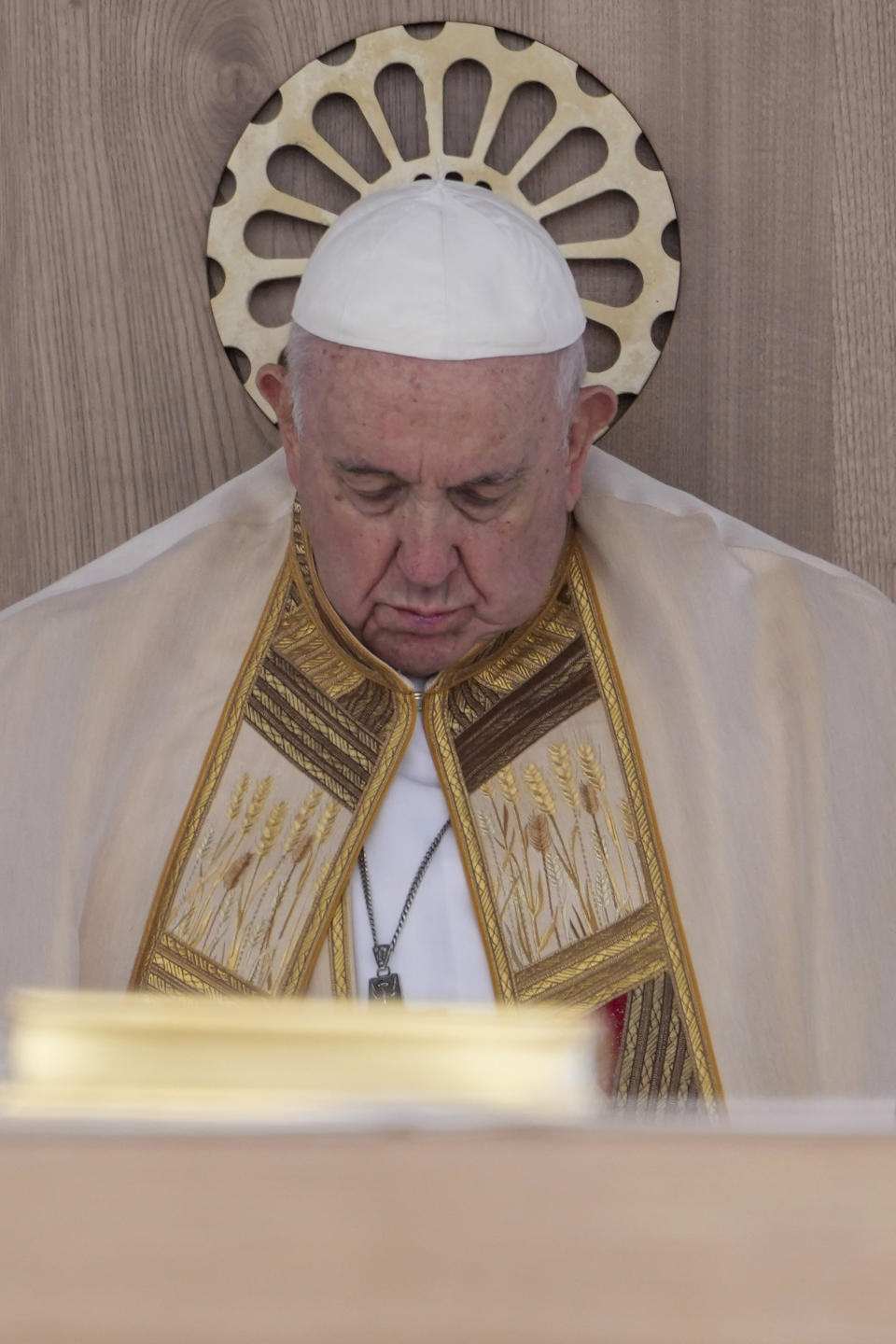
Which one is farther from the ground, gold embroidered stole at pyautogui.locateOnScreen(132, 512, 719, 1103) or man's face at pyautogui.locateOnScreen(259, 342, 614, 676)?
man's face at pyautogui.locateOnScreen(259, 342, 614, 676)

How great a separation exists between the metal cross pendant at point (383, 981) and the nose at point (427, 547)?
0.49 m

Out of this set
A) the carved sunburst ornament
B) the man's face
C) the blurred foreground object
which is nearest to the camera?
the blurred foreground object

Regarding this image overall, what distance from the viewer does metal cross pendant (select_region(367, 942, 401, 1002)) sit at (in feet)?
6.97

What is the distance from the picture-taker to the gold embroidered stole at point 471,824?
7.02ft

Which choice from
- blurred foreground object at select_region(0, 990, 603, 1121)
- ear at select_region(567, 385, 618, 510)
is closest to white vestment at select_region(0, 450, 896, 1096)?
ear at select_region(567, 385, 618, 510)

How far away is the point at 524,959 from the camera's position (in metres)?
2.15

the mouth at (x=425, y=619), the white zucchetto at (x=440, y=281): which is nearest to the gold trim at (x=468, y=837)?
the mouth at (x=425, y=619)

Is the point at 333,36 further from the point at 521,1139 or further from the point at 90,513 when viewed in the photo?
the point at 521,1139

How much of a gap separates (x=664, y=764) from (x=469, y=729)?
0.92 ft

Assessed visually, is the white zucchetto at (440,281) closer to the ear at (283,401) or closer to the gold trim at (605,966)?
the ear at (283,401)

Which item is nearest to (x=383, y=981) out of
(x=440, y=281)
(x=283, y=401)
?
(x=283, y=401)

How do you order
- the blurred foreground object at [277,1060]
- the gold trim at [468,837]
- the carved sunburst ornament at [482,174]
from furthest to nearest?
the carved sunburst ornament at [482,174], the gold trim at [468,837], the blurred foreground object at [277,1060]

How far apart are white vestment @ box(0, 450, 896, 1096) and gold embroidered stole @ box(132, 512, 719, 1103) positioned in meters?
0.03

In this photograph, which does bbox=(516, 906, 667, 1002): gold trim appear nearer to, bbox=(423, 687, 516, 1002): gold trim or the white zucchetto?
bbox=(423, 687, 516, 1002): gold trim
